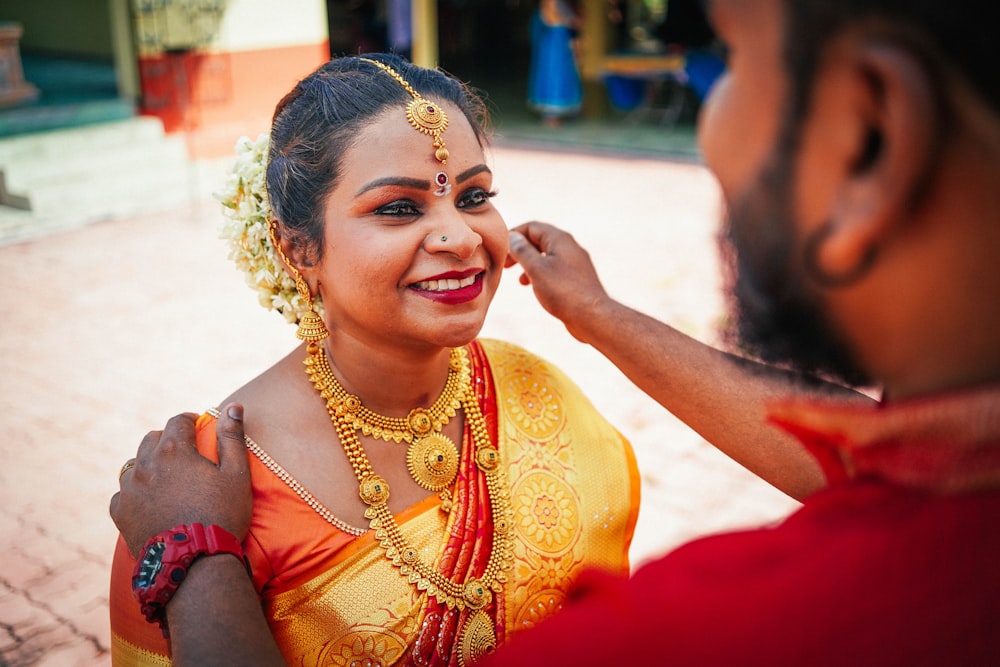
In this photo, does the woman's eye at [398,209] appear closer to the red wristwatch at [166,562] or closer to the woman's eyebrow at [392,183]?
the woman's eyebrow at [392,183]

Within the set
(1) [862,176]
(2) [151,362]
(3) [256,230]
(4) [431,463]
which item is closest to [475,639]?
(4) [431,463]

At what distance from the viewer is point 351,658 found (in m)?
1.80

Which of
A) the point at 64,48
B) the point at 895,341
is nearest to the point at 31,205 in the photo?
the point at 64,48

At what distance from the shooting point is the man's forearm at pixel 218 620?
1.39 meters

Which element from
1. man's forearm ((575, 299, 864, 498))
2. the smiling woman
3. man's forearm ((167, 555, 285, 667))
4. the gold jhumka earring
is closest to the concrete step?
the gold jhumka earring

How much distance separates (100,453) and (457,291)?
131 inches

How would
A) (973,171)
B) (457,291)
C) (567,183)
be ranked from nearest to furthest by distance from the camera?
(973,171) < (457,291) < (567,183)

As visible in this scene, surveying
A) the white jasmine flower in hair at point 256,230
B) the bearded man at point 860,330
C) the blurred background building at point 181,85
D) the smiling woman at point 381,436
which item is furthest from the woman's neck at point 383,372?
the blurred background building at point 181,85

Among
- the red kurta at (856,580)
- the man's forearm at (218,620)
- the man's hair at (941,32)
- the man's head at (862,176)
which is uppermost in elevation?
the man's hair at (941,32)

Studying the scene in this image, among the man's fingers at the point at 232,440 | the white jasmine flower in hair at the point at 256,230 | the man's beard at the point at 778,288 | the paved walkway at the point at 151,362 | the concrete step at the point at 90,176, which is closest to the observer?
the man's beard at the point at 778,288

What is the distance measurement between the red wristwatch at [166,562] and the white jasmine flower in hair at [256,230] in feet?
2.38

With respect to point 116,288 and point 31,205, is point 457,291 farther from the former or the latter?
point 31,205

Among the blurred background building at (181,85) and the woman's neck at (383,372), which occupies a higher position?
the woman's neck at (383,372)

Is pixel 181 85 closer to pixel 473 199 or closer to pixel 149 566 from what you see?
pixel 473 199
